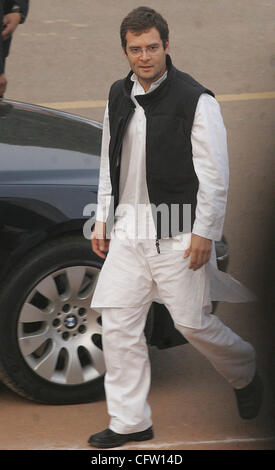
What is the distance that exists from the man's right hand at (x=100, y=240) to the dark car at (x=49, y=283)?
37cm

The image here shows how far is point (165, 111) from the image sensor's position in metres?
4.31

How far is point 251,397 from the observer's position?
4.82 m

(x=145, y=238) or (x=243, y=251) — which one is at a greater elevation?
(x=145, y=238)

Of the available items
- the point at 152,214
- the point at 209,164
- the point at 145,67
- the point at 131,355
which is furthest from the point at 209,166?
the point at 131,355

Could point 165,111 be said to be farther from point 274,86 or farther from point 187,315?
point 274,86

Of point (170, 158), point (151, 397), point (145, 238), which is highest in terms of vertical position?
point (170, 158)

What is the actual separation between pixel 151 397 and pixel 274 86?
227 inches

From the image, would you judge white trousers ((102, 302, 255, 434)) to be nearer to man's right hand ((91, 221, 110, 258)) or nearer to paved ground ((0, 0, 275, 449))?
paved ground ((0, 0, 275, 449))

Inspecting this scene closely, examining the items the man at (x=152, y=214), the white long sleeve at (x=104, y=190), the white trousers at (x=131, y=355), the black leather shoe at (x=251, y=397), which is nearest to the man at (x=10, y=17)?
the white long sleeve at (x=104, y=190)

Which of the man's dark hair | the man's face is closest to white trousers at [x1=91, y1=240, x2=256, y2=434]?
the man's face

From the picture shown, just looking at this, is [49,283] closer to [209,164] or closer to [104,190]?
[104,190]

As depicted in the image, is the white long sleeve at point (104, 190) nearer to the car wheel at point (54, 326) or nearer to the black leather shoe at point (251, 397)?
the car wheel at point (54, 326)

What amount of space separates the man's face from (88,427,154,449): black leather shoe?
1496 millimetres

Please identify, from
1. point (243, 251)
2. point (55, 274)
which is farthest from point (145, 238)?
point (243, 251)
